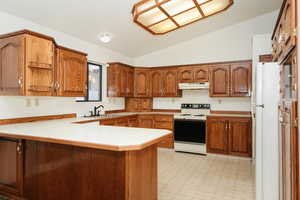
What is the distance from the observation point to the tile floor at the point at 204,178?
2.63m

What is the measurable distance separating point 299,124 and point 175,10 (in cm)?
316

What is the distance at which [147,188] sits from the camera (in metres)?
1.98

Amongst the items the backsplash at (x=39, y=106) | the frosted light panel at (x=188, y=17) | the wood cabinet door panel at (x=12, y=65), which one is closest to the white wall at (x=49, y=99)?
the backsplash at (x=39, y=106)

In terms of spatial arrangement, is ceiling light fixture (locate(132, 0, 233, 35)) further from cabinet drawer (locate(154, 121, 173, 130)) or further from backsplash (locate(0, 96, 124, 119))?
cabinet drawer (locate(154, 121, 173, 130))

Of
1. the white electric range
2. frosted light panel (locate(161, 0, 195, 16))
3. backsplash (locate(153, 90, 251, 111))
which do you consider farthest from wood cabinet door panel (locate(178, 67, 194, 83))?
frosted light panel (locate(161, 0, 195, 16))

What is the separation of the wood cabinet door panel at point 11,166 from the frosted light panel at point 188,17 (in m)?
3.52

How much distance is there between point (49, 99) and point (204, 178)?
292cm

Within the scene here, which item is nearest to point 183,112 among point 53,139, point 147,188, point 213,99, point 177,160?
point 213,99

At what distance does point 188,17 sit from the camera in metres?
4.14

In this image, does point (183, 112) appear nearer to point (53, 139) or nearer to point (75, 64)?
point (75, 64)

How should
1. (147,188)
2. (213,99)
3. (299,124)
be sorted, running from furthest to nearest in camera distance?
(213,99)
(147,188)
(299,124)

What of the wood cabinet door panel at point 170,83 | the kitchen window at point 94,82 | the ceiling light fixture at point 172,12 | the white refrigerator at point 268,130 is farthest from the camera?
the wood cabinet door panel at point 170,83

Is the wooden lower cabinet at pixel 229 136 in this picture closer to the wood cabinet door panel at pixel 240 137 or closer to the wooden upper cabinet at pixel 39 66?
the wood cabinet door panel at pixel 240 137

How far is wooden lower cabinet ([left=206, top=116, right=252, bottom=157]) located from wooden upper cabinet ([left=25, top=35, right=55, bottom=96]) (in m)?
3.31
